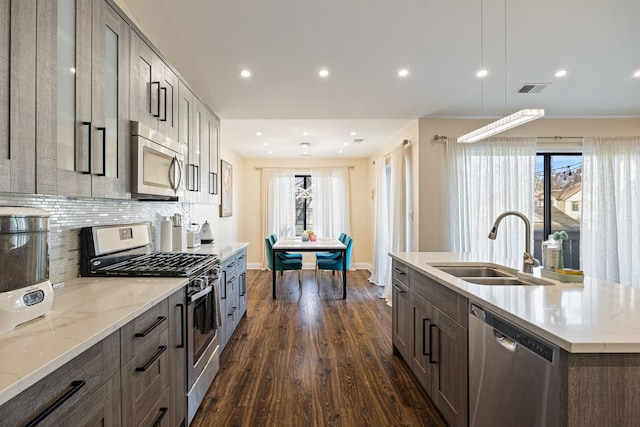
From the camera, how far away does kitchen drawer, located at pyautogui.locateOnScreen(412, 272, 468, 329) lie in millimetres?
1609

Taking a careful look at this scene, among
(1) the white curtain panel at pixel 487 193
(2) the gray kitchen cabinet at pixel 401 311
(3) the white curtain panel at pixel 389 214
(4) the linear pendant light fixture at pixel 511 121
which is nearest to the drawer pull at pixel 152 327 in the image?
(2) the gray kitchen cabinet at pixel 401 311

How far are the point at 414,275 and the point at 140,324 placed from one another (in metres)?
1.84

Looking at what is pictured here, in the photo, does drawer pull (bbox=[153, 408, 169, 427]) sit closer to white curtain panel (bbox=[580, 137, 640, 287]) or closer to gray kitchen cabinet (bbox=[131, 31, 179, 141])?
gray kitchen cabinet (bbox=[131, 31, 179, 141])

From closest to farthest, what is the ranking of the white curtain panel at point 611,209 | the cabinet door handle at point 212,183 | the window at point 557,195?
the cabinet door handle at point 212,183
the white curtain panel at point 611,209
the window at point 557,195

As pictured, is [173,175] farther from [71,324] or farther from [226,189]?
[226,189]

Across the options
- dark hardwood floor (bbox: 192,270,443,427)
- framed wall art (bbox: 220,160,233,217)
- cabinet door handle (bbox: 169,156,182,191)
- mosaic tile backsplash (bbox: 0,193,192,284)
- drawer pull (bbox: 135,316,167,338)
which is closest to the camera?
drawer pull (bbox: 135,316,167,338)

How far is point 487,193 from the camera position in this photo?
156 inches

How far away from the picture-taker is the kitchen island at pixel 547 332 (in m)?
0.96

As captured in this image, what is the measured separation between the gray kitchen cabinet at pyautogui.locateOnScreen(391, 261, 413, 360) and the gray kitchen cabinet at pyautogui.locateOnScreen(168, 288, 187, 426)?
163cm

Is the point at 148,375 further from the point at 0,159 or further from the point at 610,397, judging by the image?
the point at 610,397

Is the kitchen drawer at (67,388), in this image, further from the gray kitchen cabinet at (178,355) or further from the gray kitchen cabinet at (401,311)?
the gray kitchen cabinet at (401,311)

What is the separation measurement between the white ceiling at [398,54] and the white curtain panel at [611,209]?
54 cm

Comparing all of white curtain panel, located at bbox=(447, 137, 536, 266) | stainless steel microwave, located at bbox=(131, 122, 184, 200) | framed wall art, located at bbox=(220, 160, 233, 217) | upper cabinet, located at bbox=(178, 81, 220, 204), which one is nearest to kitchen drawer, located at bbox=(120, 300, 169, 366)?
stainless steel microwave, located at bbox=(131, 122, 184, 200)

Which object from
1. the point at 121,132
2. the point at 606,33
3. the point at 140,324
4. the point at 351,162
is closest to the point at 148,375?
the point at 140,324
